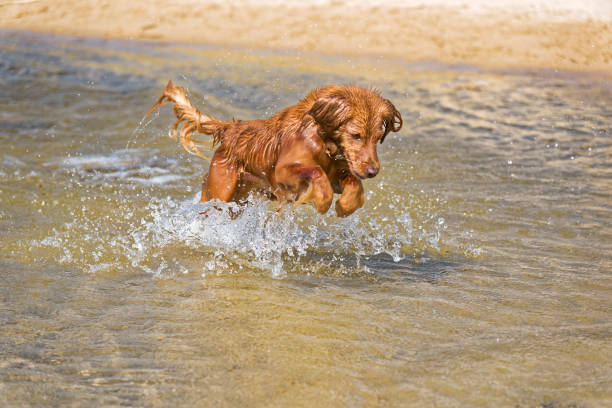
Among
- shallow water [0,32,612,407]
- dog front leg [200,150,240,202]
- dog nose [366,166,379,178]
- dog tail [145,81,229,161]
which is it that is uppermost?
dog tail [145,81,229,161]

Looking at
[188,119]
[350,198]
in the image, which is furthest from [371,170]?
[188,119]

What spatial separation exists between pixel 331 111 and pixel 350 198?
55 centimetres

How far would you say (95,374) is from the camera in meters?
3.62

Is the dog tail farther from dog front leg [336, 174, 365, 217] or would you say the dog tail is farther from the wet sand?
the wet sand

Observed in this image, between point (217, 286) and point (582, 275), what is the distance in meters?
2.66

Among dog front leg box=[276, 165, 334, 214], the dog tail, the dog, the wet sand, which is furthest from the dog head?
the wet sand

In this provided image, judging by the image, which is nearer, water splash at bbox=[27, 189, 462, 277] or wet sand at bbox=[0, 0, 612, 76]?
water splash at bbox=[27, 189, 462, 277]

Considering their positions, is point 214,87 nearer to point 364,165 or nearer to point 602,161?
point 602,161

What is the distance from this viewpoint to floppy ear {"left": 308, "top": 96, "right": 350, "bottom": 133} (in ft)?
14.7

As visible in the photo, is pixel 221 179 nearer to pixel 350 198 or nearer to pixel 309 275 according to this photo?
pixel 309 275

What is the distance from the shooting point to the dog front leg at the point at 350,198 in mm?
4598

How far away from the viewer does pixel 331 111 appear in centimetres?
451

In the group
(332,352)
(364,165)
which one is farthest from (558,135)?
(332,352)

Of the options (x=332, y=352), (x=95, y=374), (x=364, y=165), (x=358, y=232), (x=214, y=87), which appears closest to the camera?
(x=95, y=374)
